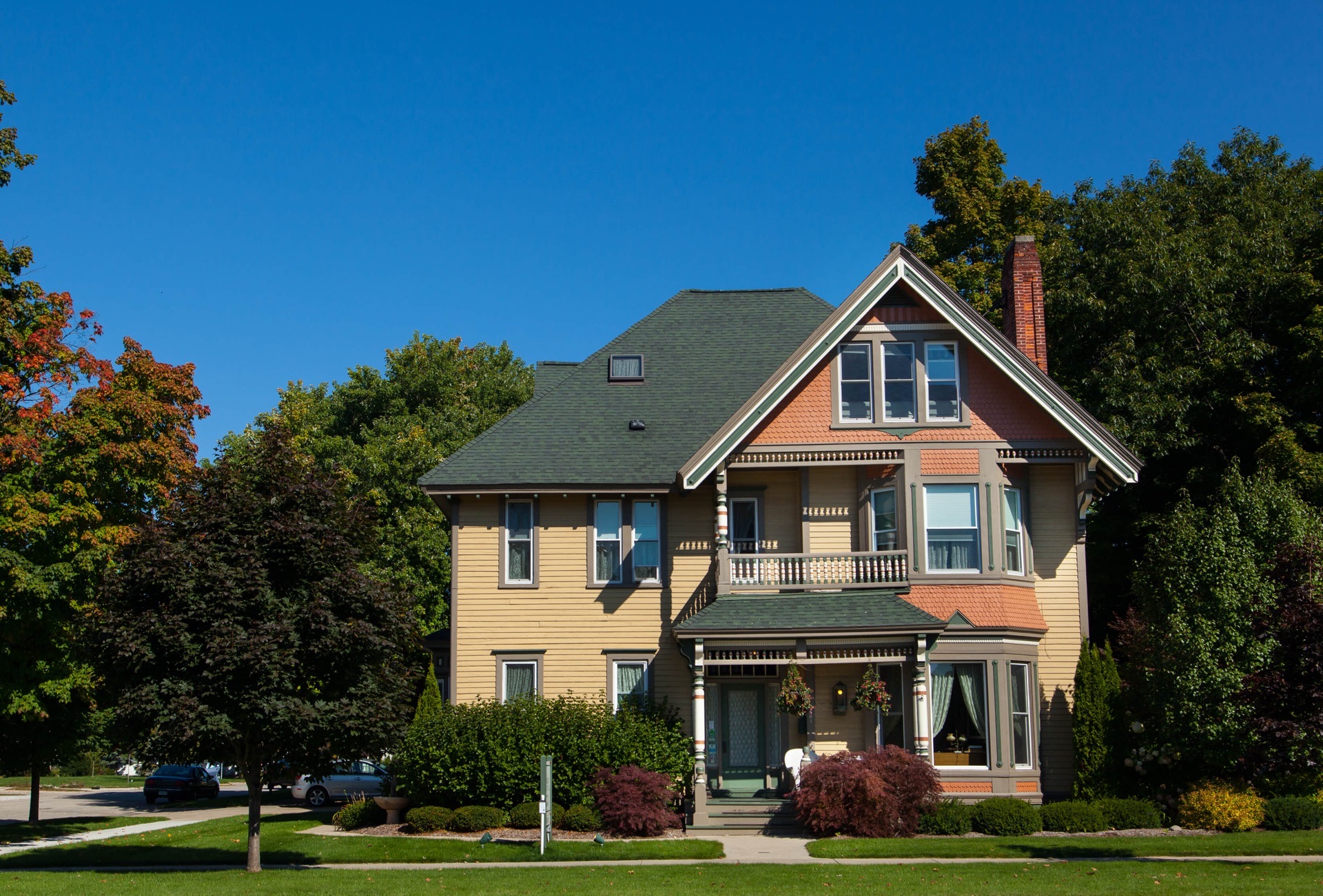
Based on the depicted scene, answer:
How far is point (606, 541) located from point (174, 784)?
21.5 m

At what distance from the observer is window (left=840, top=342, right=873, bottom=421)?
83.7ft

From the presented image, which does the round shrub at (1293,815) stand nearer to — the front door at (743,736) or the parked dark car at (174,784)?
the front door at (743,736)

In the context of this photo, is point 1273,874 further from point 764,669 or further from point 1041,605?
point 764,669

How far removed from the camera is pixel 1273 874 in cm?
1645

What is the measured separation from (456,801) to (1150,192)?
2629 centimetres

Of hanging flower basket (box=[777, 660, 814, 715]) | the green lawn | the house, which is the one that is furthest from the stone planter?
the green lawn

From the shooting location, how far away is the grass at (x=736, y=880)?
1580 centimetres

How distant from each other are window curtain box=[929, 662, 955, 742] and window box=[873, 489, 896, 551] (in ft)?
8.53

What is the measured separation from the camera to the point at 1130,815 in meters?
22.0

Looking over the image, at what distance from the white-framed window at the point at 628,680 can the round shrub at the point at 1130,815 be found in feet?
30.5

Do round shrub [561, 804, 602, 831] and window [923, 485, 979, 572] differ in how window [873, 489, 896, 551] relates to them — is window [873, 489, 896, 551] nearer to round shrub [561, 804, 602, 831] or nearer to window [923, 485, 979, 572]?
window [923, 485, 979, 572]

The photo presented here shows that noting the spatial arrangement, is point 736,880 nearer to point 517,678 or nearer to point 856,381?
point 517,678

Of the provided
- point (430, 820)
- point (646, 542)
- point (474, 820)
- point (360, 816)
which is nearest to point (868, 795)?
point (474, 820)

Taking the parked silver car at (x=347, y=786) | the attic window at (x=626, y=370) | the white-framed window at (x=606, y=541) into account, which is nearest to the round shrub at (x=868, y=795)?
the white-framed window at (x=606, y=541)
